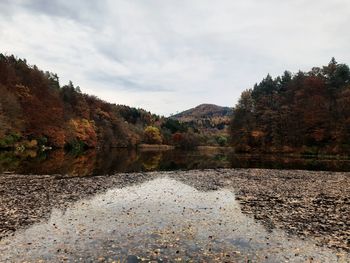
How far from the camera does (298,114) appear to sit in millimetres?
108562

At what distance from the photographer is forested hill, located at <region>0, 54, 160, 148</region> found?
7908 cm

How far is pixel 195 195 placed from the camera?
28422mm

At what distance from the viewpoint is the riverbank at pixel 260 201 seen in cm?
1778

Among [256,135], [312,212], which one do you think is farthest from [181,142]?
[312,212]

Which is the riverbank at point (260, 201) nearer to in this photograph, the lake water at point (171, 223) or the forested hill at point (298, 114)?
the lake water at point (171, 223)

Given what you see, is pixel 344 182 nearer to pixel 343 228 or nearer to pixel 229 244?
pixel 343 228

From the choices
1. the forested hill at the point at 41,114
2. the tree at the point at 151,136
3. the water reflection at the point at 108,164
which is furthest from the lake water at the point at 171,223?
the tree at the point at 151,136

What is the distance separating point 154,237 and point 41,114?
8875cm

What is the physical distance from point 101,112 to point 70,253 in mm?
138421

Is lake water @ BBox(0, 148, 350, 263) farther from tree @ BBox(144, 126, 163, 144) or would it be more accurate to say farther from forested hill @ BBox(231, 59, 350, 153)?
tree @ BBox(144, 126, 163, 144)

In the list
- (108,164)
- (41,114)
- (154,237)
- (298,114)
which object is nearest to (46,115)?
(41,114)

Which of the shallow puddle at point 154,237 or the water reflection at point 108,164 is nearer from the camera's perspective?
the shallow puddle at point 154,237

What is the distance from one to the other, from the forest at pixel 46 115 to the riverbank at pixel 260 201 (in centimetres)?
4759

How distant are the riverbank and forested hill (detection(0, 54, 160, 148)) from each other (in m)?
47.0
